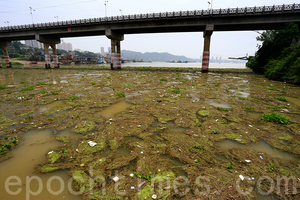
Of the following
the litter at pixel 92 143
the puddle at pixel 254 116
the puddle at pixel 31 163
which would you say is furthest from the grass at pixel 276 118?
the puddle at pixel 31 163

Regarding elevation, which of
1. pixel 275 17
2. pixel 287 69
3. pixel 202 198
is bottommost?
pixel 202 198

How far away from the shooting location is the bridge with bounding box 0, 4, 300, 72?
2509 cm

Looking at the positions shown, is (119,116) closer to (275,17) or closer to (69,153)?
(69,153)

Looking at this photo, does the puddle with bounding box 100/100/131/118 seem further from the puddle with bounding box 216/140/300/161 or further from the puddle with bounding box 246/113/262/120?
the puddle with bounding box 246/113/262/120

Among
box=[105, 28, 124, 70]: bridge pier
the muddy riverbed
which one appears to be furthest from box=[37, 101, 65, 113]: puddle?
box=[105, 28, 124, 70]: bridge pier

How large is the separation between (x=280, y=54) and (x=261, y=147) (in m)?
27.3

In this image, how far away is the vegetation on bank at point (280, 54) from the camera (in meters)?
15.6

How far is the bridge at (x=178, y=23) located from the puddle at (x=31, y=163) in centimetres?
3258

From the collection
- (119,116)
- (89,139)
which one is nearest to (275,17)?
(119,116)

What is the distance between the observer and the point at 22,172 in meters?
2.86

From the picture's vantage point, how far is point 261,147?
3.83 m

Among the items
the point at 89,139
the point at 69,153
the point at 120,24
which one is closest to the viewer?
the point at 69,153

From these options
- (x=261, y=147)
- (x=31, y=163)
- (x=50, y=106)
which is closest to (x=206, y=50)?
(x=261, y=147)

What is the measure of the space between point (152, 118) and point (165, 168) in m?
2.71
